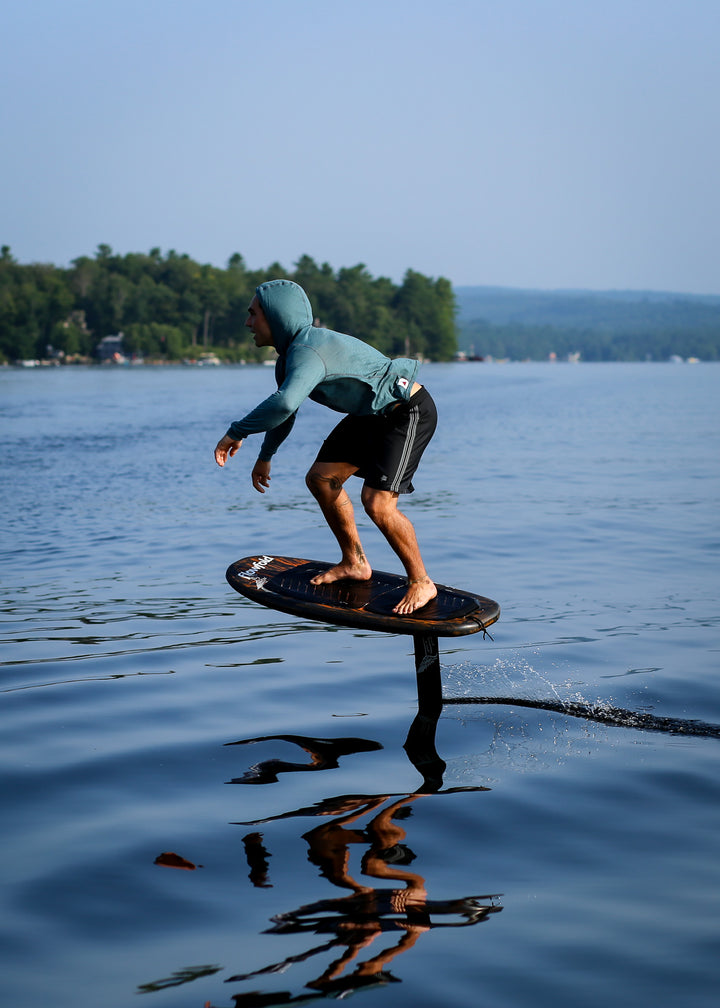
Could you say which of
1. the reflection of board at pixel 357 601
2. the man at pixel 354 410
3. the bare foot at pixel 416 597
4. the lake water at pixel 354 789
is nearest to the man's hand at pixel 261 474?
the man at pixel 354 410

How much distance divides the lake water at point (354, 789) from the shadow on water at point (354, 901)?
0.01 metres

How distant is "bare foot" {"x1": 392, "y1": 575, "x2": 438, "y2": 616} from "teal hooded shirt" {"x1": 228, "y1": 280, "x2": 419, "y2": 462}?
1.06 metres

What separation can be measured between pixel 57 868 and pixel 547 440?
30937 mm

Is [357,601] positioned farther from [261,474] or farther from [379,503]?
[261,474]

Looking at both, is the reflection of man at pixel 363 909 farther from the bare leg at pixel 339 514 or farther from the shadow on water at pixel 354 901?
the bare leg at pixel 339 514

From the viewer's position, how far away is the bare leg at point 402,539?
6.57m

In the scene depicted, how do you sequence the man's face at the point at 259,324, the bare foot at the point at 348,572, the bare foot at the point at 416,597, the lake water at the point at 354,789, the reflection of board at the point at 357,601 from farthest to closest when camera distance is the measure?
the bare foot at the point at 348,572 → the man's face at the point at 259,324 → the bare foot at the point at 416,597 → the reflection of board at the point at 357,601 → the lake water at the point at 354,789

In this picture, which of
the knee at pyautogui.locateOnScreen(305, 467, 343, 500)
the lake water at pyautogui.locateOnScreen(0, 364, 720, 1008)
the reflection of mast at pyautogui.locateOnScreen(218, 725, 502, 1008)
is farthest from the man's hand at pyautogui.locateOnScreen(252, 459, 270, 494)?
the reflection of mast at pyautogui.locateOnScreen(218, 725, 502, 1008)

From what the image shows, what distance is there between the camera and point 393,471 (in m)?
6.63

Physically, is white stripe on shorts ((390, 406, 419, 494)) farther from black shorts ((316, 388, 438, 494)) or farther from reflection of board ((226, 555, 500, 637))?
reflection of board ((226, 555, 500, 637))

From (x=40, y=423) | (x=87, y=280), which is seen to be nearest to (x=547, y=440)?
(x=40, y=423)

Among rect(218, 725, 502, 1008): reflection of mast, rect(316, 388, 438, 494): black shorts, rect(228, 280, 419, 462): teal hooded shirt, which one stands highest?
rect(228, 280, 419, 462): teal hooded shirt

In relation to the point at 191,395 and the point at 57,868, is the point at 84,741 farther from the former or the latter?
the point at 191,395

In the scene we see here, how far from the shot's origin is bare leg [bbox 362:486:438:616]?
21.6ft
